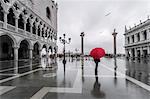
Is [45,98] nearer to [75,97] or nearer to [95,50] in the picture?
[75,97]

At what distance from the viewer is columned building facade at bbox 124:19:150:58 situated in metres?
41.7

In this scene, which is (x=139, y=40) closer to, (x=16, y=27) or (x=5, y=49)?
(x=16, y=27)

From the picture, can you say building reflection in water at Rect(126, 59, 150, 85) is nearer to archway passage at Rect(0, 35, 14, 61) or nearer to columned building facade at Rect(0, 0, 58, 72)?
columned building facade at Rect(0, 0, 58, 72)

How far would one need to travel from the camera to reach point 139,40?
155ft

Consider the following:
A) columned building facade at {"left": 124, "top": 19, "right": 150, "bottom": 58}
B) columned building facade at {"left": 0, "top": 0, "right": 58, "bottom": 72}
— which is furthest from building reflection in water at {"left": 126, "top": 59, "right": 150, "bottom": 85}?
columned building facade at {"left": 124, "top": 19, "right": 150, "bottom": 58}

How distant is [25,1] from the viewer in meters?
29.9

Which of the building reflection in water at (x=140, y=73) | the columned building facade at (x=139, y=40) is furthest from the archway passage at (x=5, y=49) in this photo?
the columned building facade at (x=139, y=40)

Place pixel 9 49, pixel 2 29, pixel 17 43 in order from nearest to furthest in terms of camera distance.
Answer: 1. pixel 2 29
2. pixel 17 43
3. pixel 9 49

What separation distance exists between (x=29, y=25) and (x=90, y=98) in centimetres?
3215

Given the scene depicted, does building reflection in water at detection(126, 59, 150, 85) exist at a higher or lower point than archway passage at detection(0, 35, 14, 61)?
lower

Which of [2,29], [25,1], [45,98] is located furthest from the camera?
[25,1]

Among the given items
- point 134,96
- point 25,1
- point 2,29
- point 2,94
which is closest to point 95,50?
point 134,96

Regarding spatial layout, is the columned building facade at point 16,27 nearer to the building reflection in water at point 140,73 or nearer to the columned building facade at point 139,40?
the building reflection in water at point 140,73

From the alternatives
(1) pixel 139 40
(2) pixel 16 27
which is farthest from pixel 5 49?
(1) pixel 139 40
